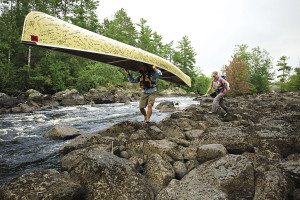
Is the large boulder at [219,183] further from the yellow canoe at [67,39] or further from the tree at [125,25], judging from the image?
the tree at [125,25]

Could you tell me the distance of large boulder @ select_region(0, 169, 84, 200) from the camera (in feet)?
10.6

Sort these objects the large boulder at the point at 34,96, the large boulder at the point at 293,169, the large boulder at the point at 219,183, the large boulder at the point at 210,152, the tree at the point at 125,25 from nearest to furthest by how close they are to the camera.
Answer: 1. the large boulder at the point at 219,183
2. the large boulder at the point at 293,169
3. the large boulder at the point at 210,152
4. the large boulder at the point at 34,96
5. the tree at the point at 125,25

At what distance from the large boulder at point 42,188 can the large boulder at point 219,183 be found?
131 cm

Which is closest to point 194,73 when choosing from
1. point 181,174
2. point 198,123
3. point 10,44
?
point 10,44

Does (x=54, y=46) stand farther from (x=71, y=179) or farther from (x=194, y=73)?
(x=194, y=73)

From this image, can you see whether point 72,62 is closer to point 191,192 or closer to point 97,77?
point 97,77

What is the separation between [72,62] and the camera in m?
33.4

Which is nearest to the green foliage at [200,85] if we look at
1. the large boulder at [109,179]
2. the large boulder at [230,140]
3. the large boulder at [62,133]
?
the large boulder at [62,133]

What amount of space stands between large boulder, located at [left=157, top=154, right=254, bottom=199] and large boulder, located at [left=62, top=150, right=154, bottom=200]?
372 mm

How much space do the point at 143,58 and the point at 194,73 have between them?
5502cm

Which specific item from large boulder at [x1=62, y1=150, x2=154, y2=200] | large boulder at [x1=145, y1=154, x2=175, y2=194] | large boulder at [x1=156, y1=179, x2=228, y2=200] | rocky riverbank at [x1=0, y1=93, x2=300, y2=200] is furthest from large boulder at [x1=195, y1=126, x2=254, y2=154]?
large boulder at [x1=62, y1=150, x2=154, y2=200]

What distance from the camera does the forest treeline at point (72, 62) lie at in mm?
25812

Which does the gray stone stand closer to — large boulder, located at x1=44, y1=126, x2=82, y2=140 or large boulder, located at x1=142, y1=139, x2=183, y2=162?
large boulder, located at x1=142, y1=139, x2=183, y2=162

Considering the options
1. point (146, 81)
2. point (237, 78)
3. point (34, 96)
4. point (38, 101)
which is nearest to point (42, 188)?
point (146, 81)
